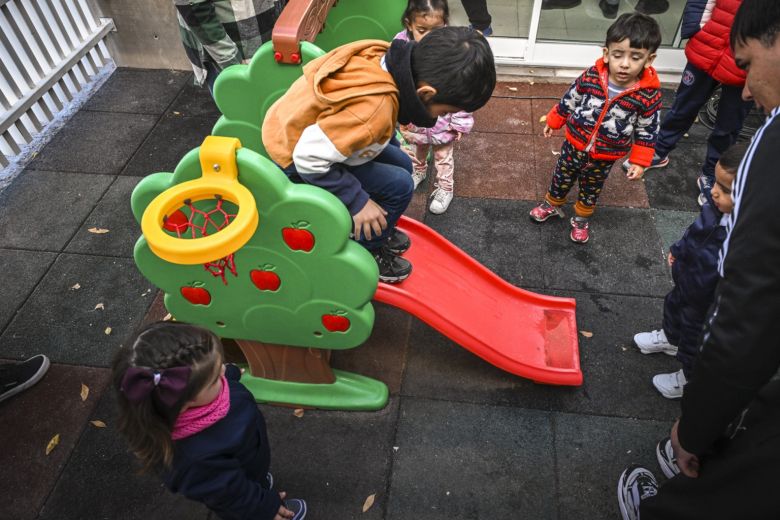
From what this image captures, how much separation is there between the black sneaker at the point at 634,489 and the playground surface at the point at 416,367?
0.09 m

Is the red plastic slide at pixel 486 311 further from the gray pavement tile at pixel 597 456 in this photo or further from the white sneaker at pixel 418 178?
the white sneaker at pixel 418 178

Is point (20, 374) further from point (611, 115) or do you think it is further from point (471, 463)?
point (611, 115)

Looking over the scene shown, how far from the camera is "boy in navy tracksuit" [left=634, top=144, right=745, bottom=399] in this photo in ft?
8.00

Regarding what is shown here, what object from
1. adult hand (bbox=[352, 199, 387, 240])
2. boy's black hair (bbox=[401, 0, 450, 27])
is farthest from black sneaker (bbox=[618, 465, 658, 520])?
boy's black hair (bbox=[401, 0, 450, 27])

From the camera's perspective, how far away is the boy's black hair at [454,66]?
6.83 feet

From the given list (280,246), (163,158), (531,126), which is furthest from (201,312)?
(531,126)

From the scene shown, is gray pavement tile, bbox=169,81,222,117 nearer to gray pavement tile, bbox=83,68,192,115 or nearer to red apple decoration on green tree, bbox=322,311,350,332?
gray pavement tile, bbox=83,68,192,115

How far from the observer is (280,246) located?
2305 mm

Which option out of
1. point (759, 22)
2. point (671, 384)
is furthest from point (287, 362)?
point (759, 22)

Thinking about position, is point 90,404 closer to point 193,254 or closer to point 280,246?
point 280,246

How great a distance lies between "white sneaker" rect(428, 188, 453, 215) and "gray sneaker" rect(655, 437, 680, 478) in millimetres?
2146

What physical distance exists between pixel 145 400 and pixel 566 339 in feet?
7.87

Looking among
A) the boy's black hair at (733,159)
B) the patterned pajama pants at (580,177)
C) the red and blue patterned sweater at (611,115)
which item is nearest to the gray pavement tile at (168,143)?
the patterned pajama pants at (580,177)

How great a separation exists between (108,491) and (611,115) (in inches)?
135
